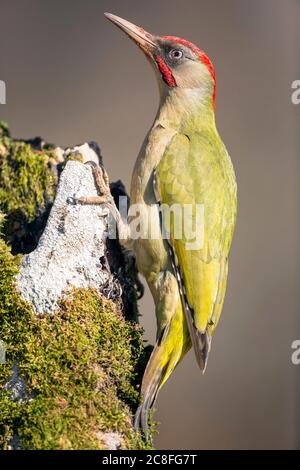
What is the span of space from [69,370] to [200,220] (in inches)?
44.0

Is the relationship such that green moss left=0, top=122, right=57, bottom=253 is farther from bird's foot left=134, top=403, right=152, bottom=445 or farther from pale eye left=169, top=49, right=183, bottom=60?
bird's foot left=134, top=403, right=152, bottom=445

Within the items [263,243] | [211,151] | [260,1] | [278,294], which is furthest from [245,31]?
[211,151]

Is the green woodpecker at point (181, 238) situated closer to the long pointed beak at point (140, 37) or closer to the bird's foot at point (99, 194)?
the bird's foot at point (99, 194)

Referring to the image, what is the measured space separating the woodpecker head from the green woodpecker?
0.22 meters

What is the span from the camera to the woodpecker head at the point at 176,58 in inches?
181

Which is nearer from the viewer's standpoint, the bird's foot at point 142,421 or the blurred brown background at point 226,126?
the bird's foot at point 142,421

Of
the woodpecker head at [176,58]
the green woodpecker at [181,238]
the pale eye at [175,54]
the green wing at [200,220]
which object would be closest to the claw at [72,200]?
the green woodpecker at [181,238]

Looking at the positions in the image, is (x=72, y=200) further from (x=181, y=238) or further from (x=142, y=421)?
(x=142, y=421)

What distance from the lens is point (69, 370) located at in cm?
327

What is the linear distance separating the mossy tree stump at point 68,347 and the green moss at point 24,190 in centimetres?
69

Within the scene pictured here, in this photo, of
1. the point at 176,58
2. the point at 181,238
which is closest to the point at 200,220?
the point at 181,238

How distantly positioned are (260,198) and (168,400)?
2.50 metres

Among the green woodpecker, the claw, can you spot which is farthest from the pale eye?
the claw
